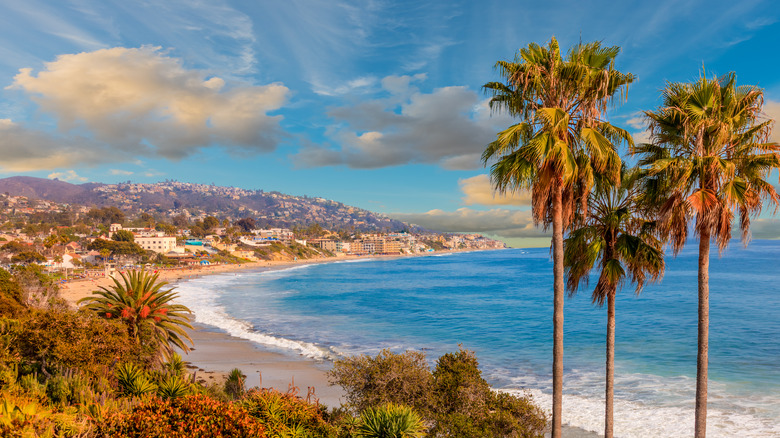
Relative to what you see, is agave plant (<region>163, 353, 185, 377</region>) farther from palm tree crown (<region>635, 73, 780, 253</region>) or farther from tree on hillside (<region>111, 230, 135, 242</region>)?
tree on hillside (<region>111, 230, 135, 242</region>)

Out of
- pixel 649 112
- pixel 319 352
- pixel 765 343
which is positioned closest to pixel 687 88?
pixel 649 112

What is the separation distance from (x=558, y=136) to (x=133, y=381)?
13.3m

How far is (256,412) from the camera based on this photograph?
9.53 metres

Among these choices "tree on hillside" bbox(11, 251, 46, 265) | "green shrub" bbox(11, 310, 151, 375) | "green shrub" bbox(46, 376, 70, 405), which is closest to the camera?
"green shrub" bbox(46, 376, 70, 405)

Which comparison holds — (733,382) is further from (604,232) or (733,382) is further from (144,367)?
(144,367)

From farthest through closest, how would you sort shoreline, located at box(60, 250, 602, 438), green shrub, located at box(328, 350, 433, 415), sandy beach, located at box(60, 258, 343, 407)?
sandy beach, located at box(60, 258, 343, 407) → shoreline, located at box(60, 250, 602, 438) → green shrub, located at box(328, 350, 433, 415)

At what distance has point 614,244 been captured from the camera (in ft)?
33.1

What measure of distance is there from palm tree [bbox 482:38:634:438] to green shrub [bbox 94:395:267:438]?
6.22 metres

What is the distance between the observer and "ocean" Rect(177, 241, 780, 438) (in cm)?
1964

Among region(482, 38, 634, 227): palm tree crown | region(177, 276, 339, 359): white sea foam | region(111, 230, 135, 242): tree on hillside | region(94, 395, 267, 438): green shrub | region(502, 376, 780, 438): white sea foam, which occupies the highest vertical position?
region(482, 38, 634, 227): palm tree crown

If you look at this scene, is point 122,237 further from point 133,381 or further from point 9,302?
point 133,381

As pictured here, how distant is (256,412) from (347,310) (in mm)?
46673

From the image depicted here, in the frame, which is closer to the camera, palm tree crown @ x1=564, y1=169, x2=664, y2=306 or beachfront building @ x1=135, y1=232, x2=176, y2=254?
palm tree crown @ x1=564, y1=169, x2=664, y2=306

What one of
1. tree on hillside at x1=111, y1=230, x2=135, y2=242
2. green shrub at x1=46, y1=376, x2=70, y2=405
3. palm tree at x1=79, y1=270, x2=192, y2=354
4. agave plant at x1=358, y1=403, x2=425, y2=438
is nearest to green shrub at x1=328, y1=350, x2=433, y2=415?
agave plant at x1=358, y1=403, x2=425, y2=438
